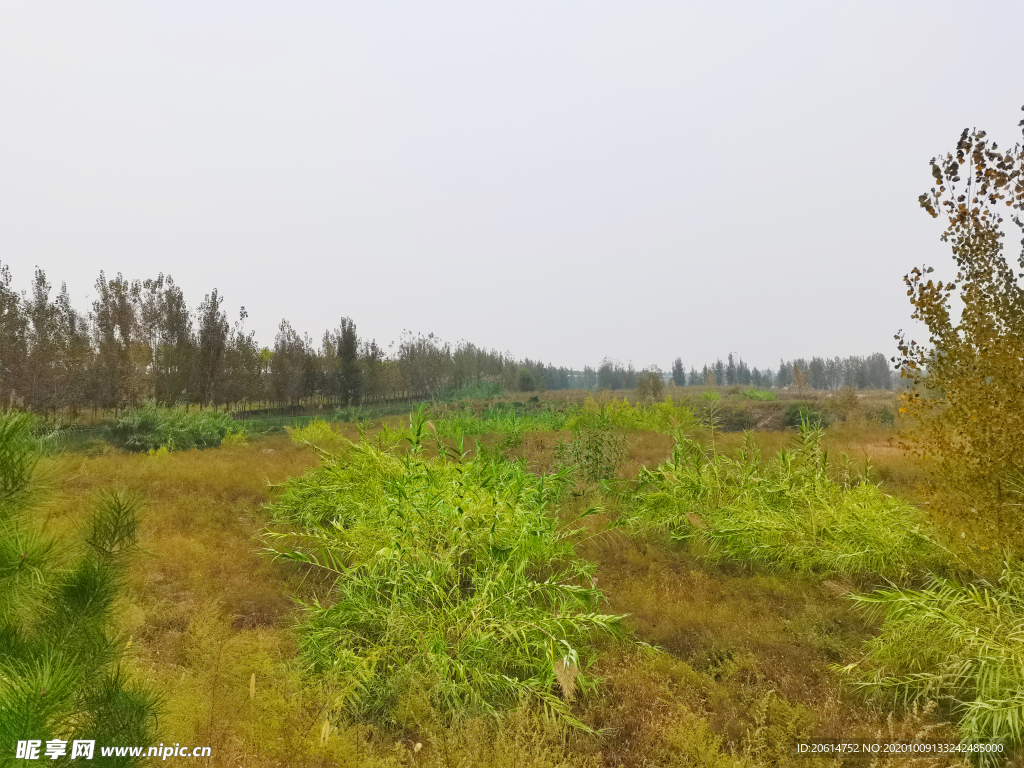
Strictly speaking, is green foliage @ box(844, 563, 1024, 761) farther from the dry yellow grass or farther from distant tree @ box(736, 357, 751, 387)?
distant tree @ box(736, 357, 751, 387)

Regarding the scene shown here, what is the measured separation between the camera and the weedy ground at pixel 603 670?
2414mm

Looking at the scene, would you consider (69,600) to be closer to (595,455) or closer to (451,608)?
(451,608)

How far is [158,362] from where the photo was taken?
22.5m

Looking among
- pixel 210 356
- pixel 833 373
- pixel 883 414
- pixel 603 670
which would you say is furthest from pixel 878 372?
pixel 603 670

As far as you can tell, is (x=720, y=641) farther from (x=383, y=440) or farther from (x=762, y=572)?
(x=383, y=440)

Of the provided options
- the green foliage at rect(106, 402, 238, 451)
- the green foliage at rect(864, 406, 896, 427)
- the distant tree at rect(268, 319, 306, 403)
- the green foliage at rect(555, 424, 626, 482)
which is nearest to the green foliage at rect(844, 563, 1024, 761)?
the green foliage at rect(555, 424, 626, 482)

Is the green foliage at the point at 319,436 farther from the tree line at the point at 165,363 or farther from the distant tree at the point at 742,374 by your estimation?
the distant tree at the point at 742,374

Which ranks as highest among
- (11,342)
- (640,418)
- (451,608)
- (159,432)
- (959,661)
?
(11,342)

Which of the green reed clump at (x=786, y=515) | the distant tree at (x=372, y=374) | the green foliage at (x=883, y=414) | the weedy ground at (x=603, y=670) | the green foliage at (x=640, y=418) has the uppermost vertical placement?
the distant tree at (x=372, y=374)

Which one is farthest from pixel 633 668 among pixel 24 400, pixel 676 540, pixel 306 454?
pixel 24 400

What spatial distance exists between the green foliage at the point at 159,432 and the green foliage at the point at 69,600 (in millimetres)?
11941

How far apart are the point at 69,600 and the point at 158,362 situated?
24558mm

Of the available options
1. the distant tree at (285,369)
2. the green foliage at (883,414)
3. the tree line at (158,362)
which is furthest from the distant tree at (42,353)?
the green foliage at (883,414)

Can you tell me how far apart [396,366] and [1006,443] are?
28366 millimetres
